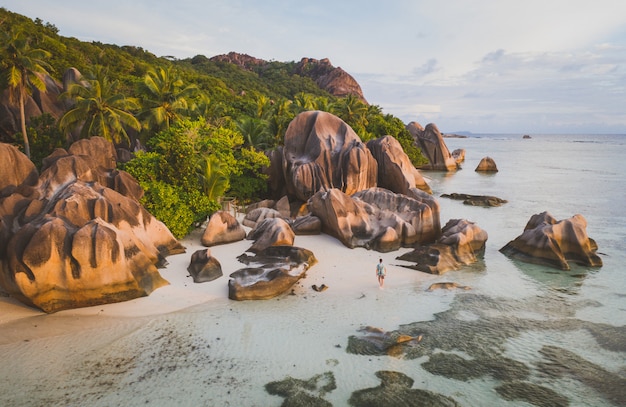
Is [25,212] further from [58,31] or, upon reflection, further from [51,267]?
[58,31]

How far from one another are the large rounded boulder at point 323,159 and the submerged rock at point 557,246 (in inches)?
464

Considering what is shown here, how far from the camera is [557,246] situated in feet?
62.0

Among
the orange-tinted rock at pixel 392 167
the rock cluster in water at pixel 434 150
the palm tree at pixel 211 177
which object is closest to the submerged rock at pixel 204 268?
the palm tree at pixel 211 177

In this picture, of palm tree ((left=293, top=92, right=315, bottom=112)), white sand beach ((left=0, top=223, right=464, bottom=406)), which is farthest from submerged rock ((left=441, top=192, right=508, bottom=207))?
white sand beach ((left=0, top=223, right=464, bottom=406))

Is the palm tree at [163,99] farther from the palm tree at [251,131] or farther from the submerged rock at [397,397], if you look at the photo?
the submerged rock at [397,397]

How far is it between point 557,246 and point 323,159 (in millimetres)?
15116

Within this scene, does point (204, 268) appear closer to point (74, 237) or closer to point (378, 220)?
point (74, 237)

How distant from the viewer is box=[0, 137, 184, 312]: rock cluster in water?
12.6 meters

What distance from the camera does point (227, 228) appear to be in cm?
2002

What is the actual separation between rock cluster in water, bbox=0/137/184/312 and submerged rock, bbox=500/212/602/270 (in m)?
16.6

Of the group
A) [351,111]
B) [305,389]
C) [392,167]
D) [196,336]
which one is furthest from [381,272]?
[351,111]

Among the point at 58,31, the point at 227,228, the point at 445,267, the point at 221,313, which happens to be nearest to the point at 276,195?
the point at 227,228

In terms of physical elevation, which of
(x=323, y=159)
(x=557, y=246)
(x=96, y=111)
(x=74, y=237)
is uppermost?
(x=96, y=111)

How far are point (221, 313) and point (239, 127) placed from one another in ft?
73.0
